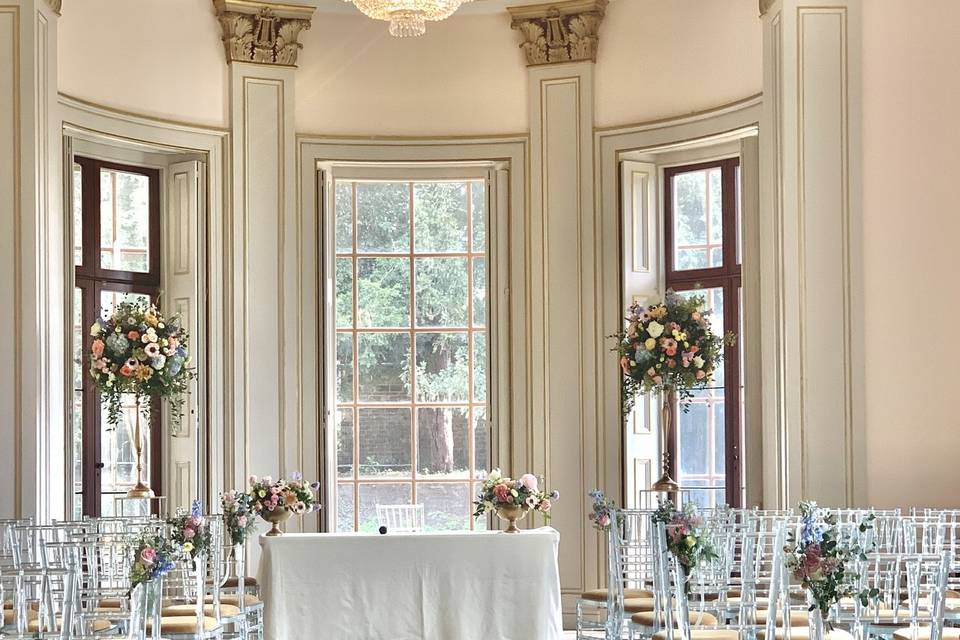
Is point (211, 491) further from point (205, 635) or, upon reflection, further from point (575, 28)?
→ point (575, 28)

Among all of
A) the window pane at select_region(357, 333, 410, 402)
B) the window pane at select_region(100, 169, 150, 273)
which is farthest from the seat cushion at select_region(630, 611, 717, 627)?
the window pane at select_region(100, 169, 150, 273)

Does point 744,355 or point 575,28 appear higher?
point 575,28

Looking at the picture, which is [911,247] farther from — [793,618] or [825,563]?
[825,563]

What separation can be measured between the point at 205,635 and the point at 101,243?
3.57 m

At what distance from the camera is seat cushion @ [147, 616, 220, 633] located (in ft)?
20.4

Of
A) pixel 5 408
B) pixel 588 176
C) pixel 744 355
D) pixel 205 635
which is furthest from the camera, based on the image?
pixel 588 176

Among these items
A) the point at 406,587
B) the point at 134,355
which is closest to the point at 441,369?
the point at 134,355

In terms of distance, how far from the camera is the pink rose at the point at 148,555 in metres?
5.20

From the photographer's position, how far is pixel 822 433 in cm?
757

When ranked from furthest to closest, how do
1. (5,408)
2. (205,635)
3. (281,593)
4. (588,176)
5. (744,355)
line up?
1. (588,176)
2. (744,355)
3. (5,408)
4. (281,593)
5. (205,635)

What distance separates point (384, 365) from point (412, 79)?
2.03 metres

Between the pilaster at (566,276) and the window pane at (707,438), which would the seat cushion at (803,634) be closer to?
the window pane at (707,438)

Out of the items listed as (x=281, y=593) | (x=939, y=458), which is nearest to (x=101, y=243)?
(x=281, y=593)

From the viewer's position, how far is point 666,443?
8.50 meters
